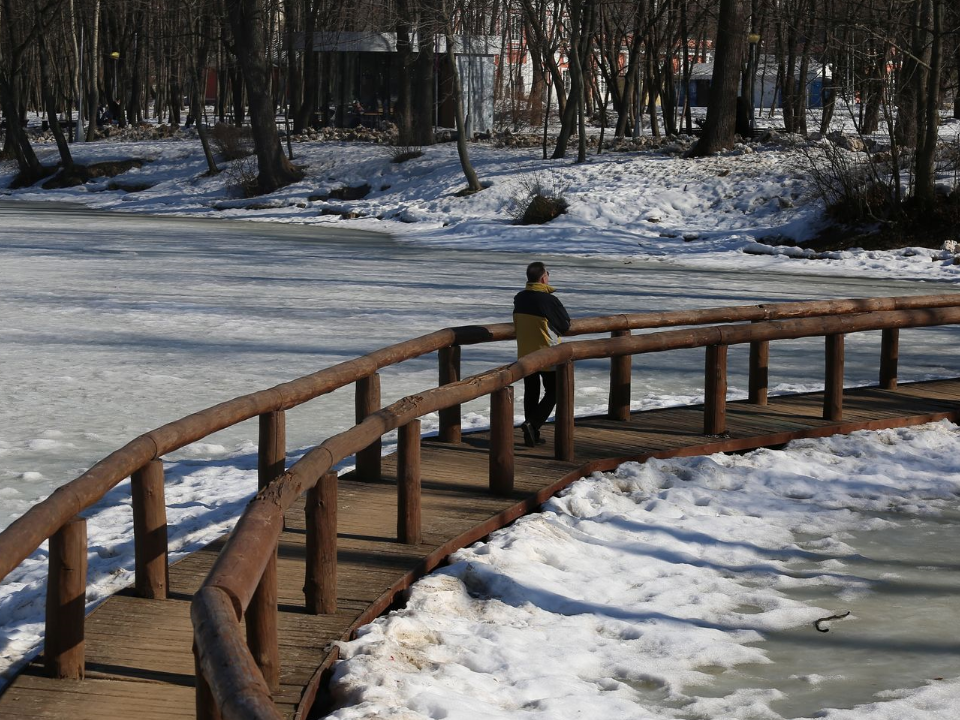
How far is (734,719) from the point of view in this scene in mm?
4262

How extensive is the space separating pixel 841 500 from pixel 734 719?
3016 millimetres

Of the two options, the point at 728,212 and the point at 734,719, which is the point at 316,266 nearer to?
the point at 728,212

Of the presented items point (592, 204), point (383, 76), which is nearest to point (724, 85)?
point (592, 204)

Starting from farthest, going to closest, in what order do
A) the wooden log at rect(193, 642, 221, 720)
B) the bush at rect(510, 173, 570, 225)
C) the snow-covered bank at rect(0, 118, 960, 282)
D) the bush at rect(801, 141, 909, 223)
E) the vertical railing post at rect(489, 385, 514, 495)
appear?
the bush at rect(510, 173, 570, 225), the bush at rect(801, 141, 909, 223), the snow-covered bank at rect(0, 118, 960, 282), the vertical railing post at rect(489, 385, 514, 495), the wooden log at rect(193, 642, 221, 720)

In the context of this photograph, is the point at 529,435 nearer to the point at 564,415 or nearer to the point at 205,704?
the point at 564,415

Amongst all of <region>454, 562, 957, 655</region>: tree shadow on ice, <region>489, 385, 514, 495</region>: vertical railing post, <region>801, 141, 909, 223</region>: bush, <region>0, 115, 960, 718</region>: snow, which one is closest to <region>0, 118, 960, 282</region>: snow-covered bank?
<region>0, 115, 960, 718</region>: snow

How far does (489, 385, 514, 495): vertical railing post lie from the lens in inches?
260

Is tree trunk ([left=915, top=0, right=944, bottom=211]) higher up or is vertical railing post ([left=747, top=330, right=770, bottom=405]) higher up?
tree trunk ([left=915, top=0, right=944, bottom=211])

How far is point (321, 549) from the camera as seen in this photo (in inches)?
191

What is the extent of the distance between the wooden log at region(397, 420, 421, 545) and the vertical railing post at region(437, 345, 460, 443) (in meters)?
1.85

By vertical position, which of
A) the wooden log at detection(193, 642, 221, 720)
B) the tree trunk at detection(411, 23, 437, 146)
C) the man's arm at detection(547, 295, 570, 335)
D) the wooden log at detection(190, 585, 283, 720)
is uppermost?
the tree trunk at detection(411, 23, 437, 146)

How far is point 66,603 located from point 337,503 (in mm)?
1735

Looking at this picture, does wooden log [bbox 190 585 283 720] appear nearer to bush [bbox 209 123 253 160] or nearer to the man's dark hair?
the man's dark hair

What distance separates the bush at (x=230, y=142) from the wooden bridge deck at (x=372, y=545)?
115 feet
